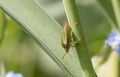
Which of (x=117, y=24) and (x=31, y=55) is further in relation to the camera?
(x=31, y=55)

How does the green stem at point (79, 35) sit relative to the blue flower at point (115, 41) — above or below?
above

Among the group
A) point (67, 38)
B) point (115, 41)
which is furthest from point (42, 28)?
point (115, 41)

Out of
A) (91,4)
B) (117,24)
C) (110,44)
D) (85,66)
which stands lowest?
(91,4)

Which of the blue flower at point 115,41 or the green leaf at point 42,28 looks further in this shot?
the blue flower at point 115,41

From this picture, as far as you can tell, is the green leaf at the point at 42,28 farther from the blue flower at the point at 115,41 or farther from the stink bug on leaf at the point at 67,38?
the blue flower at the point at 115,41

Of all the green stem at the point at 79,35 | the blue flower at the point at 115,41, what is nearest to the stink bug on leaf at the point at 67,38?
the green stem at the point at 79,35

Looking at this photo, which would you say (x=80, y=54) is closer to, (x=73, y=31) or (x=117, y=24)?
(x=73, y=31)

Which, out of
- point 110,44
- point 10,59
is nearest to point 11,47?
point 10,59

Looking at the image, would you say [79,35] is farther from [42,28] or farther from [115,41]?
[115,41]

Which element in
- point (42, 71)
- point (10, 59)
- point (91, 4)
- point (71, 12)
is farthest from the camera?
point (91, 4)
